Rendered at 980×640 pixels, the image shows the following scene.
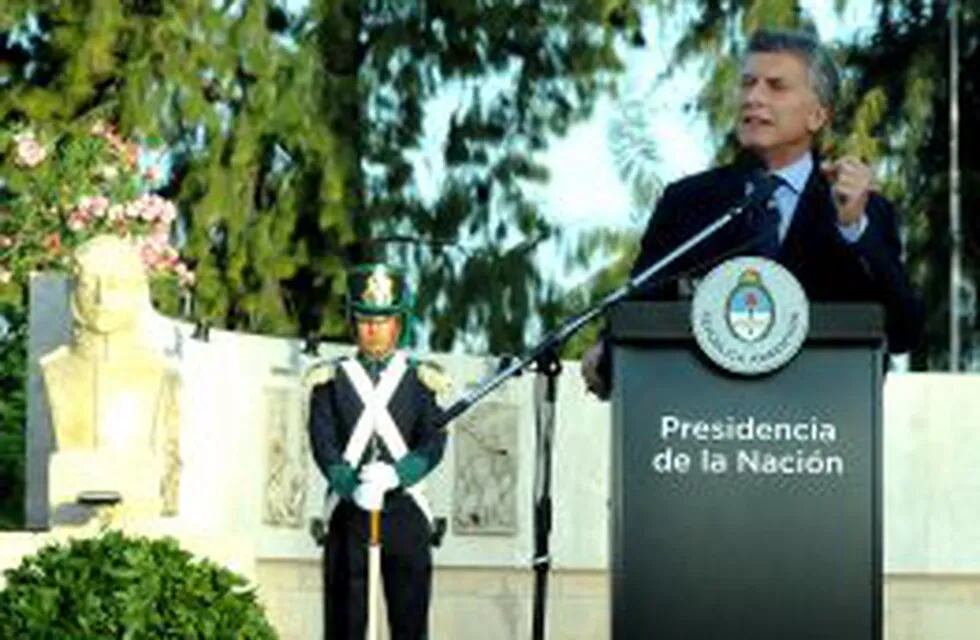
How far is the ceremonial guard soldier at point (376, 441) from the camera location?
818cm

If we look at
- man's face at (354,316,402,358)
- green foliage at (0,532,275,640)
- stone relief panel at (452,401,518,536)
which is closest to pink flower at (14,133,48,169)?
stone relief panel at (452,401,518,536)

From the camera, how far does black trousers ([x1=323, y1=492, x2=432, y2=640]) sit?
820cm

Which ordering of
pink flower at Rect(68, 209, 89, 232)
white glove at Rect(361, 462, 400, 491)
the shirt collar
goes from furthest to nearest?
pink flower at Rect(68, 209, 89, 232) < white glove at Rect(361, 462, 400, 491) < the shirt collar

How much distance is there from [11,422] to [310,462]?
151 centimetres

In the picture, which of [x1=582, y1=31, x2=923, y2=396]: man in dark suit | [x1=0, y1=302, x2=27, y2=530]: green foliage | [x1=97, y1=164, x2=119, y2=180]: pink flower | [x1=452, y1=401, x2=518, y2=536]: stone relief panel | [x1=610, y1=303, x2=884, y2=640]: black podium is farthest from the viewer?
[x1=97, y1=164, x2=119, y2=180]: pink flower

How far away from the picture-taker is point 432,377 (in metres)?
8.37

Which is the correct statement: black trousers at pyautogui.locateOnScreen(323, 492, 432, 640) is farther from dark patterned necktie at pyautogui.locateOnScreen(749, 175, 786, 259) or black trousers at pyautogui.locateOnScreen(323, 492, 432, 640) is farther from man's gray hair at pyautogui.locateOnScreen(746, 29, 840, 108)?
man's gray hair at pyautogui.locateOnScreen(746, 29, 840, 108)

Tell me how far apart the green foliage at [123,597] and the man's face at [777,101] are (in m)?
1.69

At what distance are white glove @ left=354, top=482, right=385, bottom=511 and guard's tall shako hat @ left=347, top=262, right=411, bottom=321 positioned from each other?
Result: 95 cm

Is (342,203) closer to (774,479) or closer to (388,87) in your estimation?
(388,87)

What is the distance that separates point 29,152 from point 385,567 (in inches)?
267

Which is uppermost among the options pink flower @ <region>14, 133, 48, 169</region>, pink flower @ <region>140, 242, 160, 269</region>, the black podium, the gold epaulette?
pink flower @ <region>14, 133, 48, 169</region>

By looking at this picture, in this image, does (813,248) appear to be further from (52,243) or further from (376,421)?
(52,243)

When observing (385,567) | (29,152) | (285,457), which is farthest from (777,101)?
(29,152)
